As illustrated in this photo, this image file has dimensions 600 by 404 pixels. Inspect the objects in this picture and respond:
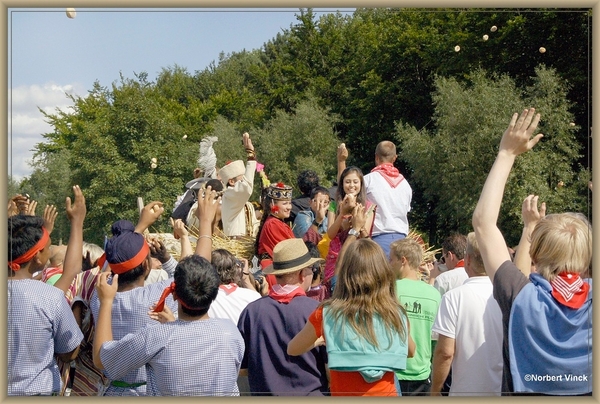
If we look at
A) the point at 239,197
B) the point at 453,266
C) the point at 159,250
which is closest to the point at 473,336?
the point at 453,266

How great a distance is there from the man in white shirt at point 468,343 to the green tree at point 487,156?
14.4m

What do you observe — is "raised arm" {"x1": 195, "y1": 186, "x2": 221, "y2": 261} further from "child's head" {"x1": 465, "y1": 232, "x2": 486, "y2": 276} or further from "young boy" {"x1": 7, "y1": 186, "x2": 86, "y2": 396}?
"child's head" {"x1": 465, "y1": 232, "x2": 486, "y2": 276}

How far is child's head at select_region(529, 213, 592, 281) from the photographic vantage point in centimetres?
359

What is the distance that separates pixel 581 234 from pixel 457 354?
161cm

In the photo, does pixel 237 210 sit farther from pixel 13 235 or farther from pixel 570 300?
pixel 570 300

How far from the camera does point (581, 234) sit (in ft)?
11.8

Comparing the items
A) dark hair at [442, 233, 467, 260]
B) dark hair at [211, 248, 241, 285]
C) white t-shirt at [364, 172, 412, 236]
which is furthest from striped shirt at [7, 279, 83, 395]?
white t-shirt at [364, 172, 412, 236]

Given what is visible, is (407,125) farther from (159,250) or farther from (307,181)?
(159,250)

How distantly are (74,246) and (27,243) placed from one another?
1.37 feet

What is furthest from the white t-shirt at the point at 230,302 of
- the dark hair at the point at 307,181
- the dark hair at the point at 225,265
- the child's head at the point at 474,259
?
the dark hair at the point at 307,181

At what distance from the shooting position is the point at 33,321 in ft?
14.2

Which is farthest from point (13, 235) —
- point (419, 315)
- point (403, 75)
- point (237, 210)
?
point (403, 75)

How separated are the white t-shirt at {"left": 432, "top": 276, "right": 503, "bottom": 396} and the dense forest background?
306 inches

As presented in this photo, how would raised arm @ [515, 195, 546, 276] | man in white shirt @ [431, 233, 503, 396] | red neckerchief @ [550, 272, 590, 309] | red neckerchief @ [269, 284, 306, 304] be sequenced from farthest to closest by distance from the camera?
man in white shirt @ [431, 233, 503, 396], red neckerchief @ [269, 284, 306, 304], raised arm @ [515, 195, 546, 276], red neckerchief @ [550, 272, 590, 309]
